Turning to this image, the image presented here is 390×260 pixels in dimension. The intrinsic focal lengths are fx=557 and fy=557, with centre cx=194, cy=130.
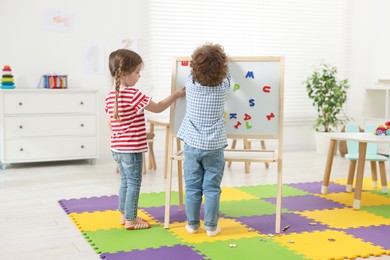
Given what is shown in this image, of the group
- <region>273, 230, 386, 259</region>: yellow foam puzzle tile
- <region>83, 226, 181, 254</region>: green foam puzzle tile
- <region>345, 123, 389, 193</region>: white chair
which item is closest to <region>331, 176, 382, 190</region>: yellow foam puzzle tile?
<region>345, 123, 389, 193</region>: white chair

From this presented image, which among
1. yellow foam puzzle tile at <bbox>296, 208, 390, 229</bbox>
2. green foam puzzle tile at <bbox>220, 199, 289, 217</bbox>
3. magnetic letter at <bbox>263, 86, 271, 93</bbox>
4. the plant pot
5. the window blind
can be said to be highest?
the window blind

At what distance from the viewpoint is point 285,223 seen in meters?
3.46

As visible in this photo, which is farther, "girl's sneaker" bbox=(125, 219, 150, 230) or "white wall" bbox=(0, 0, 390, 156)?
"white wall" bbox=(0, 0, 390, 156)

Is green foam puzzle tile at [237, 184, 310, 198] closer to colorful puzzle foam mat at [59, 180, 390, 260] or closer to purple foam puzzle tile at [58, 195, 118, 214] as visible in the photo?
colorful puzzle foam mat at [59, 180, 390, 260]

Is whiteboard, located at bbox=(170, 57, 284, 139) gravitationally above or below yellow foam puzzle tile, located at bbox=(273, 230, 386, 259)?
above

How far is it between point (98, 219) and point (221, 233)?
2.77ft

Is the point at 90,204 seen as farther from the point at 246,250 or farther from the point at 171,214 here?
the point at 246,250

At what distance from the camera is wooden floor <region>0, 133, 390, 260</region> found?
3.04 meters

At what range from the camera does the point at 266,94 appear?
11.0ft

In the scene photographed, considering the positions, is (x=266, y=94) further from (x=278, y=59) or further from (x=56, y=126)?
(x=56, y=126)

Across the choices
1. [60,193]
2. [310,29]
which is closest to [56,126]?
[60,193]

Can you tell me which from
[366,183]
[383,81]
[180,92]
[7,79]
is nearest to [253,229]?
[180,92]

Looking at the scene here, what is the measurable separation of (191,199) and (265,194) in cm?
129

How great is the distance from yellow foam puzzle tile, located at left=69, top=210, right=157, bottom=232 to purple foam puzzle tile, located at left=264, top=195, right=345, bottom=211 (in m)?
1.02
